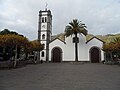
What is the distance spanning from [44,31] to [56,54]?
7.40 m

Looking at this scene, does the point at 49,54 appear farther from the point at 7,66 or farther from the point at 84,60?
the point at 7,66

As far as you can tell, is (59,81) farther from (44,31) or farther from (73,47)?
(44,31)

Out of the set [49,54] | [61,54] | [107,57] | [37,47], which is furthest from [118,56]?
[37,47]

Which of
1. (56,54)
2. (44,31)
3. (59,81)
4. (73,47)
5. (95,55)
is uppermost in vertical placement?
(44,31)

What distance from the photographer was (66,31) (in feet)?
144

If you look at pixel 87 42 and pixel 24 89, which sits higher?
pixel 87 42

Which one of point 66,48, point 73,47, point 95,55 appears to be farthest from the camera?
point 66,48

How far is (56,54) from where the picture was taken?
166 feet

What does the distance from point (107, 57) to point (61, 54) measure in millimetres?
12663

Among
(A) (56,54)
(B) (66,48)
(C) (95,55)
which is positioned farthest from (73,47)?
(C) (95,55)

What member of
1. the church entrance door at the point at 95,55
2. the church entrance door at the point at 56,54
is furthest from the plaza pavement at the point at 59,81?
the church entrance door at the point at 56,54

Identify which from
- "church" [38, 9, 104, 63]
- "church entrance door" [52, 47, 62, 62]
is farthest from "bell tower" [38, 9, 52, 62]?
"church entrance door" [52, 47, 62, 62]

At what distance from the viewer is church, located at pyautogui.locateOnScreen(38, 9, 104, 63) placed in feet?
161

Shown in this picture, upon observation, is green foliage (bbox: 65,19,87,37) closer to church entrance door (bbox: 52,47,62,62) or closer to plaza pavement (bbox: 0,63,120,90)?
church entrance door (bbox: 52,47,62,62)
